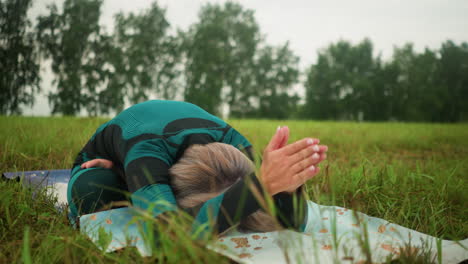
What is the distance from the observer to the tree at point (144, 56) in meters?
24.5

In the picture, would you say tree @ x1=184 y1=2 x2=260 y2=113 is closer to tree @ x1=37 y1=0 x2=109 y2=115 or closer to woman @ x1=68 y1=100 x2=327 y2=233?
tree @ x1=37 y1=0 x2=109 y2=115

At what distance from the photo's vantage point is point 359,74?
138 feet

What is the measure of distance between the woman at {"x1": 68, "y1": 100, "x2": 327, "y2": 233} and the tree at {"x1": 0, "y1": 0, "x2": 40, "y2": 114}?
16.0 metres

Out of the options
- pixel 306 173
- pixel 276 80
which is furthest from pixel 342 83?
pixel 306 173

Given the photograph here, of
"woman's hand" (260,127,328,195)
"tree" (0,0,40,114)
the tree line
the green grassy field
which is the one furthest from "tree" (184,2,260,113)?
"woman's hand" (260,127,328,195)

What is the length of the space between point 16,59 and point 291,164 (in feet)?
66.6

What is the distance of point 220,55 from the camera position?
26859mm

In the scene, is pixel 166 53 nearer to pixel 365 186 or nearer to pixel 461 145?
pixel 461 145

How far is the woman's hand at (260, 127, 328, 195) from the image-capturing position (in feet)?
4.80

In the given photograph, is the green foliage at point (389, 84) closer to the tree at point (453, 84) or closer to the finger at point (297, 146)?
the tree at point (453, 84)

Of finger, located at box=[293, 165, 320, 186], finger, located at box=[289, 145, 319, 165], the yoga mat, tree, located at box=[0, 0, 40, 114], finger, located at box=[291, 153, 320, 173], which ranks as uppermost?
tree, located at box=[0, 0, 40, 114]

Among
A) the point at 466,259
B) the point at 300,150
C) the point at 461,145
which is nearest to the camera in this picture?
the point at 300,150

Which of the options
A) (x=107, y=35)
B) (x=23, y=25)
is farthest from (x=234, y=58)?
(x=23, y=25)

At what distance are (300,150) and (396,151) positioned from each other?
19.3ft
